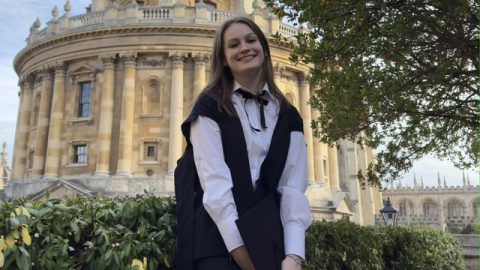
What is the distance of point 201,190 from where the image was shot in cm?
291

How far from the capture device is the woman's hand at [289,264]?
2.58m

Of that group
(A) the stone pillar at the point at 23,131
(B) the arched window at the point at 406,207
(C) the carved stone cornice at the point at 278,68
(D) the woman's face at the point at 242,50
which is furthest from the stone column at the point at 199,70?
(B) the arched window at the point at 406,207

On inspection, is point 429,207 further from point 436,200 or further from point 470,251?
point 470,251

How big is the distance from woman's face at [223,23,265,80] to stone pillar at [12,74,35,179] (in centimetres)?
3479

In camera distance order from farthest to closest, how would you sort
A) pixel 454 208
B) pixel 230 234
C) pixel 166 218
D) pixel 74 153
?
1. pixel 454 208
2. pixel 74 153
3. pixel 166 218
4. pixel 230 234

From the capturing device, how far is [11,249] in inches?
104

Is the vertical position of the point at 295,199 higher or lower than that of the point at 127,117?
lower

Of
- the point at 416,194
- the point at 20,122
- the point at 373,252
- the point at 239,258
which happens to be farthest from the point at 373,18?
the point at 416,194

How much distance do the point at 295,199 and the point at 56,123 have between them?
31.6 m

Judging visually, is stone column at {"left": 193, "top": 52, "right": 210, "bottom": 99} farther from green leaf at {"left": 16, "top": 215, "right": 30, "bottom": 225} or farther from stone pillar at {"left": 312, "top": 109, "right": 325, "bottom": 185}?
green leaf at {"left": 16, "top": 215, "right": 30, "bottom": 225}

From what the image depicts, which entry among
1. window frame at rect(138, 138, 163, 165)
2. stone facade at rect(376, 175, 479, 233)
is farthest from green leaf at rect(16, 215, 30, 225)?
stone facade at rect(376, 175, 479, 233)

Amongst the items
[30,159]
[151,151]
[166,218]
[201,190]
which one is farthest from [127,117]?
[201,190]

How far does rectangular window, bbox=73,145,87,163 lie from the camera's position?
30594 millimetres

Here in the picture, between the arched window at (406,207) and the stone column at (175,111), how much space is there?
218ft
